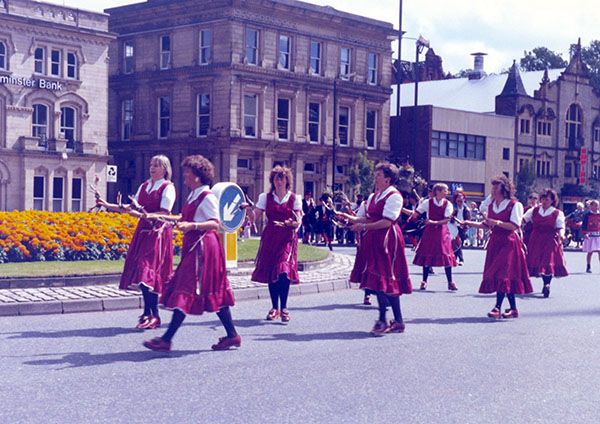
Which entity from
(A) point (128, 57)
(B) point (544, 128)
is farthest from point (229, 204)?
Result: (B) point (544, 128)

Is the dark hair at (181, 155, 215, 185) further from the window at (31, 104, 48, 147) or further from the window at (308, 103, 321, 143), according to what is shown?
the window at (308, 103, 321, 143)

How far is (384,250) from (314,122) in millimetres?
37694

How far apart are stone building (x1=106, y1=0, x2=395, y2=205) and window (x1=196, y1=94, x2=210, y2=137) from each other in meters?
0.06

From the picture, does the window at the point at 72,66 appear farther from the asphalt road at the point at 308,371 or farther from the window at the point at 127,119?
the asphalt road at the point at 308,371

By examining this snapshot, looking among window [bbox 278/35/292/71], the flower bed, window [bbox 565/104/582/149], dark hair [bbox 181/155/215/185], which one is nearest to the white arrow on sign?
the flower bed

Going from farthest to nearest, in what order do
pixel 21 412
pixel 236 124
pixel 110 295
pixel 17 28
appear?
pixel 236 124, pixel 17 28, pixel 110 295, pixel 21 412

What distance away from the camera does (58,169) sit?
40.4 meters

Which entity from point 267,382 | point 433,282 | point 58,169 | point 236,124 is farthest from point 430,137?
point 267,382

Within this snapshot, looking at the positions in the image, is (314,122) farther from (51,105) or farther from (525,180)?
(525,180)

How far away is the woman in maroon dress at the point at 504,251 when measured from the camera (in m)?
10.6

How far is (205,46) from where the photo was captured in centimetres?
4353

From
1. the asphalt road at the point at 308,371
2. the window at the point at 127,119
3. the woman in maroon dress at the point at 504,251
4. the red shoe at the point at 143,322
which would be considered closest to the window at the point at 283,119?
the window at the point at 127,119

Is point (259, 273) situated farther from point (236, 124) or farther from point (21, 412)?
point (236, 124)

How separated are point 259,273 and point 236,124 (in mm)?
32988
